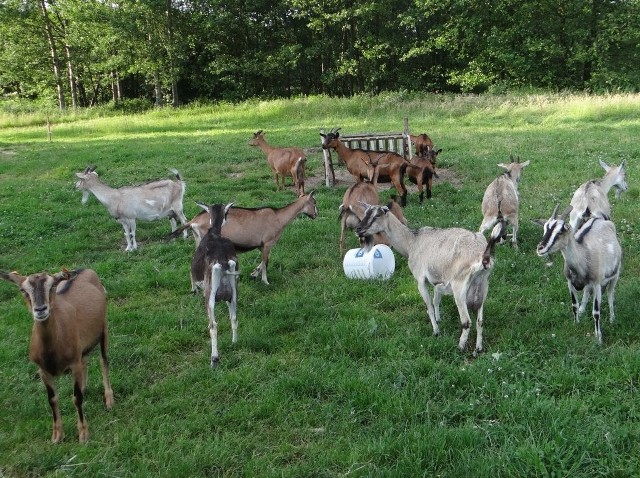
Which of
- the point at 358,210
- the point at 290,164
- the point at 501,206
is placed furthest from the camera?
the point at 290,164

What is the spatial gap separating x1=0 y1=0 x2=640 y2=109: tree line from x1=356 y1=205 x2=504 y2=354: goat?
92.5 feet

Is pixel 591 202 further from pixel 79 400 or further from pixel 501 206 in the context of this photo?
pixel 79 400

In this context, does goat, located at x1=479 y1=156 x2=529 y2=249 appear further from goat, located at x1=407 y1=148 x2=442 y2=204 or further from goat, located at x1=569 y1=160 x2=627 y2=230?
goat, located at x1=407 y1=148 x2=442 y2=204

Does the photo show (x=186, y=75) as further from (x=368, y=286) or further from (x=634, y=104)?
(x=368, y=286)

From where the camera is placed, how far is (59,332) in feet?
12.7

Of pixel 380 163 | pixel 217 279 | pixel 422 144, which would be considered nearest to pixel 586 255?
pixel 217 279

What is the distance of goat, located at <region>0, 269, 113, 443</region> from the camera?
3701 mm

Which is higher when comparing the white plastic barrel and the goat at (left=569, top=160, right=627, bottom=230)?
the goat at (left=569, top=160, right=627, bottom=230)

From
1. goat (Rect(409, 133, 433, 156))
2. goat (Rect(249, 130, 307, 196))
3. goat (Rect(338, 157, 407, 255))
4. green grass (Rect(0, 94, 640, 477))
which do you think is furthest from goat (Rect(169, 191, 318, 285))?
goat (Rect(409, 133, 433, 156))

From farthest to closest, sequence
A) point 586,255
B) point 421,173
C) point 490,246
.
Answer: point 421,173 < point 586,255 < point 490,246

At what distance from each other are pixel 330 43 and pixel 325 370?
3291 centimetres

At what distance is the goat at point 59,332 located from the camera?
12.1 feet

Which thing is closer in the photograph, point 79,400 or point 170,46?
point 79,400

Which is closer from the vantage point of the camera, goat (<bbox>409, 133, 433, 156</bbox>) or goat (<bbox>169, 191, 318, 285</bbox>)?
goat (<bbox>169, 191, 318, 285</bbox>)
